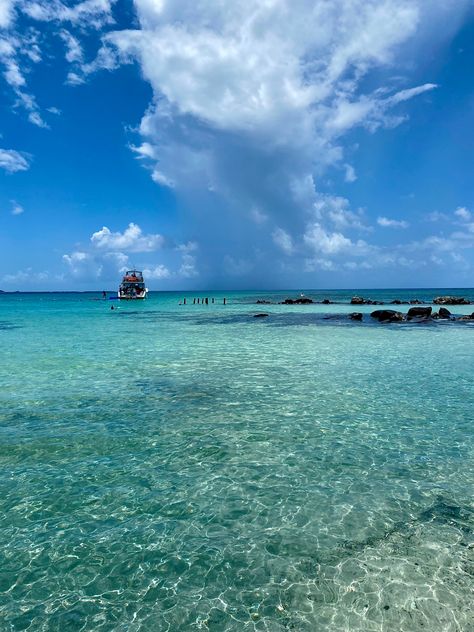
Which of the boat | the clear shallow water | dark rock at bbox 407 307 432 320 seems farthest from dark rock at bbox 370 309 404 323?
the boat

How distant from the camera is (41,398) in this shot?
15.0m

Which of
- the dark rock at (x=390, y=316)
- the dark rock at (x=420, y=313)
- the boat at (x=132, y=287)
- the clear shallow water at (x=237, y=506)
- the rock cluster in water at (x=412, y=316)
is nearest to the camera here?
the clear shallow water at (x=237, y=506)

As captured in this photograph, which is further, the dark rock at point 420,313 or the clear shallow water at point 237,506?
the dark rock at point 420,313

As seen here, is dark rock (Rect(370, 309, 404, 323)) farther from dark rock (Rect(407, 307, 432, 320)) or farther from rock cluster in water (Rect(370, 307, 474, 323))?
dark rock (Rect(407, 307, 432, 320))

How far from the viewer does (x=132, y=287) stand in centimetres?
11912

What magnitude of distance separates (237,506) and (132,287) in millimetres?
116917

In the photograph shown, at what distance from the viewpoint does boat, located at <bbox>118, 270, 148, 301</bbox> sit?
117 metres

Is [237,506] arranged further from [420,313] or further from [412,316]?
[420,313]

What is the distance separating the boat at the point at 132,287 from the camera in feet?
384

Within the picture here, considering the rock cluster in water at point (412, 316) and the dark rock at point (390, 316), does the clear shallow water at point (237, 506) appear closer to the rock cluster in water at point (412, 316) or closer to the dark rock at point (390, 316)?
the dark rock at point (390, 316)

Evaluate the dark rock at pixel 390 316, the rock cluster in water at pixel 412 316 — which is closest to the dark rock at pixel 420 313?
the rock cluster in water at pixel 412 316

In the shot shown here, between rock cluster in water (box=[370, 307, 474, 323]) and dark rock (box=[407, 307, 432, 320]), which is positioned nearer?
rock cluster in water (box=[370, 307, 474, 323])

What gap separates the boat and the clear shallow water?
104 m

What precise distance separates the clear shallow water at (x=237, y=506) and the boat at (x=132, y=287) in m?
104
